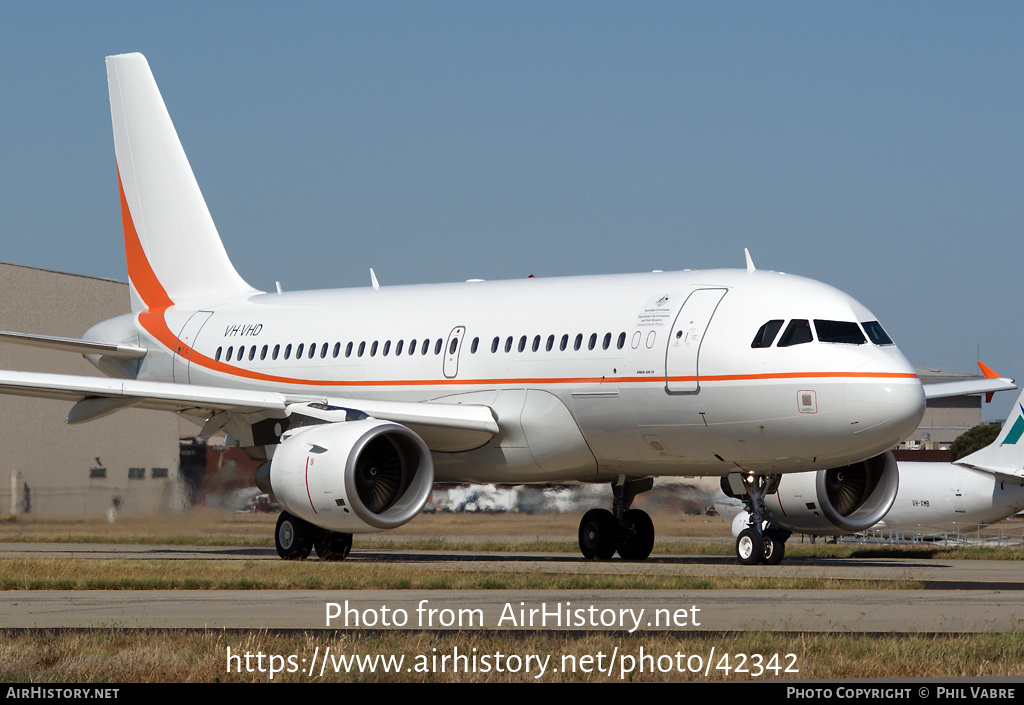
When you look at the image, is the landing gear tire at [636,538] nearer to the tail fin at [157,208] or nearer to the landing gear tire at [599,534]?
the landing gear tire at [599,534]

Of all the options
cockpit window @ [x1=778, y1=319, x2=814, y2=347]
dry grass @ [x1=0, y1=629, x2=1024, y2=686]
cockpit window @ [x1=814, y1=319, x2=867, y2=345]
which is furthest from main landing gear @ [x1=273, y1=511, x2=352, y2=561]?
dry grass @ [x1=0, y1=629, x2=1024, y2=686]

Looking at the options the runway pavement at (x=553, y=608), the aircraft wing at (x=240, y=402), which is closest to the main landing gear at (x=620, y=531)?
the aircraft wing at (x=240, y=402)

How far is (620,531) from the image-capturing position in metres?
23.5

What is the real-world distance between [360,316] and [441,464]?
3.42 metres

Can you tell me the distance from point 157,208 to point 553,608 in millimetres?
19299

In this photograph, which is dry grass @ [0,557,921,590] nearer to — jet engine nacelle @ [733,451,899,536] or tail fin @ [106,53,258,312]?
jet engine nacelle @ [733,451,899,536]

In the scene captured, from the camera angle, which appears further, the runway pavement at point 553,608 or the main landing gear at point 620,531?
the main landing gear at point 620,531

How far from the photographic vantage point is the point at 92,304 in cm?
4884

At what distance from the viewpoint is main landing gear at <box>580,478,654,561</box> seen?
77.2 ft

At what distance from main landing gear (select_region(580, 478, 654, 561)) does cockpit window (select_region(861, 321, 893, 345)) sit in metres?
5.27

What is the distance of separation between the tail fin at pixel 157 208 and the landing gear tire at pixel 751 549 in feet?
40.6

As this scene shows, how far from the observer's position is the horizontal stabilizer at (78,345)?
82.8 feet
